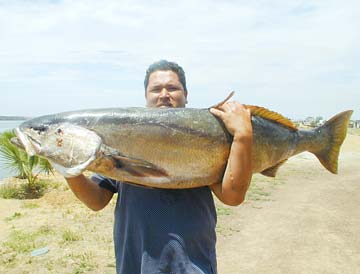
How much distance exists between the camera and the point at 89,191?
278cm

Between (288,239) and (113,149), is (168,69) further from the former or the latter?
(288,239)

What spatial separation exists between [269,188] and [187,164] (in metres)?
11.3

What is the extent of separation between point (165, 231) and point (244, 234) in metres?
6.11

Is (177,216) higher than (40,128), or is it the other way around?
(40,128)

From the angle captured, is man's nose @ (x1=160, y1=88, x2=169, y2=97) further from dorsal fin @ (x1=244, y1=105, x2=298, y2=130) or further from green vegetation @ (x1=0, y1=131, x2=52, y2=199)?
green vegetation @ (x1=0, y1=131, x2=52, y2=199)

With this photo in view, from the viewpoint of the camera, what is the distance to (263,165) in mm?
2943

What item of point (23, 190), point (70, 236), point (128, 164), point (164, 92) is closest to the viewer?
point (128, 164)

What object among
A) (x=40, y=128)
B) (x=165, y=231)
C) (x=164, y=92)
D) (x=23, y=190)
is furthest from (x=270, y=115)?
(x=23, y=190)

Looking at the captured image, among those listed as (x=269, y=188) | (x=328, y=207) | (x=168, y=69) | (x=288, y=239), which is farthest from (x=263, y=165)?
(x=269, y=188)

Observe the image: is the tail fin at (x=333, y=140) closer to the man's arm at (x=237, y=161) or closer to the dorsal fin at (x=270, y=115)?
the dorsal fin at (x=270, y=115)

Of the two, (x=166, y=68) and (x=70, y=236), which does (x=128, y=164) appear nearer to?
(x=166, y=68)

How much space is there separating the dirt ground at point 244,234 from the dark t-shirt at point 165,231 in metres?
4.03

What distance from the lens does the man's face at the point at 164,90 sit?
113 inches

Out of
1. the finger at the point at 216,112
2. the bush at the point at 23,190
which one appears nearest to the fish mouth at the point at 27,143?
the finger at the point at 216,112
